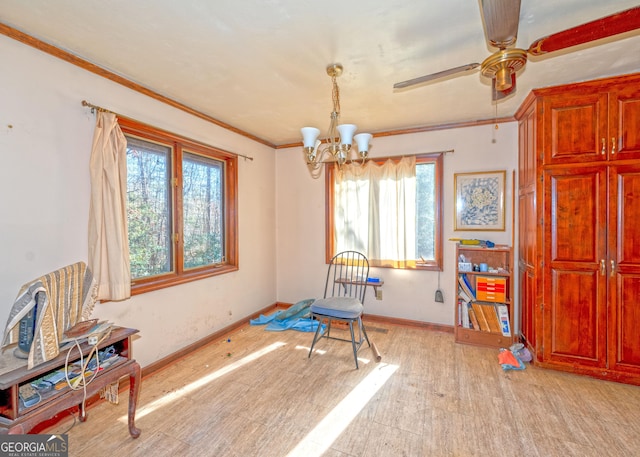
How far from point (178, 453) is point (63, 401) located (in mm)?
702

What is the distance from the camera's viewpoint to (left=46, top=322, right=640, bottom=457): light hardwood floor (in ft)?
5.74

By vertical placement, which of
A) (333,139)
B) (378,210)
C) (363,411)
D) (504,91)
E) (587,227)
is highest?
(504,91)

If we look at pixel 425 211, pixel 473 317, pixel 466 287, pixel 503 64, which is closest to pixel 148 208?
pixel 503 64

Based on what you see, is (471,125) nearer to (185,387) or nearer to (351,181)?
(351,181)

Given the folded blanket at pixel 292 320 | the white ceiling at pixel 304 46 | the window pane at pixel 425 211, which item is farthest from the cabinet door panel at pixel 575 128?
the folded blanket at pixel 292 320

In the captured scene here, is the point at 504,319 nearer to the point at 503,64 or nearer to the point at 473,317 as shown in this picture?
the point at 473,317

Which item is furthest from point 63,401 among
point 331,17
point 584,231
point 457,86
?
point 584,231

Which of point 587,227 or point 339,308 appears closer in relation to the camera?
point 587,227

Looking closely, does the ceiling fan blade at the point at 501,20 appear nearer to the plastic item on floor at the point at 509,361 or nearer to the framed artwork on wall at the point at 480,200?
the framed artwork on wall at the point at 480,200

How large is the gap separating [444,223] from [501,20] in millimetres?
2617

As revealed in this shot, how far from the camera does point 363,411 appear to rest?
2.08 metres

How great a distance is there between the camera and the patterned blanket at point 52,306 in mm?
1376

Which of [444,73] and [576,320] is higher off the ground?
[444,73]

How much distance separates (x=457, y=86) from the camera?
2.53m
